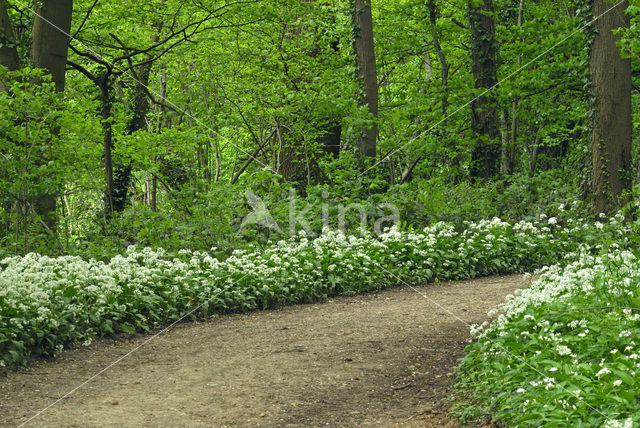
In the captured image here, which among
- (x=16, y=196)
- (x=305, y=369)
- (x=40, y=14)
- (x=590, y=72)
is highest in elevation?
(x=40, y=14)

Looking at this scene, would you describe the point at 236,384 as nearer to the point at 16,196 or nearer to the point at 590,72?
the point at 16,196

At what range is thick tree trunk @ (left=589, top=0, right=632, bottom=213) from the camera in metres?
11.7

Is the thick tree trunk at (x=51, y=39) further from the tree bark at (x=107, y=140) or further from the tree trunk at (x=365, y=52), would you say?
the tree trunk at (x=365, y=52)

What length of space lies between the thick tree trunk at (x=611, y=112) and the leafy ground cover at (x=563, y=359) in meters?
6.19

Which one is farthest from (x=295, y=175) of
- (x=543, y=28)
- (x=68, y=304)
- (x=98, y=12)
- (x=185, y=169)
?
(x=68, y=304)

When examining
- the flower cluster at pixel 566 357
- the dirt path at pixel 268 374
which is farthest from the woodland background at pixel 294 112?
the flower cluster at pixel 566 357

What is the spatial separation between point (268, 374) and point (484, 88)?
1077 centimetres

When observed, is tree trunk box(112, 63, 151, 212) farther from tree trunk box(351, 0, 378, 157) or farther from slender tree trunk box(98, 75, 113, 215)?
tree trunk box(351, 0, 378, 157)

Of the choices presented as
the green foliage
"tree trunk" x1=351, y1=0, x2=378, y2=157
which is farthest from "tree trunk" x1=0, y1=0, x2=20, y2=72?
"tree trunk" x1=351, y1=0, x2=378, y2=157

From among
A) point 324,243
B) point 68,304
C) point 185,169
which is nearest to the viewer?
point 68,304

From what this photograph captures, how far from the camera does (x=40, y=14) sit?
35.1 ft

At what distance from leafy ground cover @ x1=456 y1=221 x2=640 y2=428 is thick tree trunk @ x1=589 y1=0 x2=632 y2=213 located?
6.19 m

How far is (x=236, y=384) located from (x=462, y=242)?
18.5 ft

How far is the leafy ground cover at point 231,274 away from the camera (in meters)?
6.45
